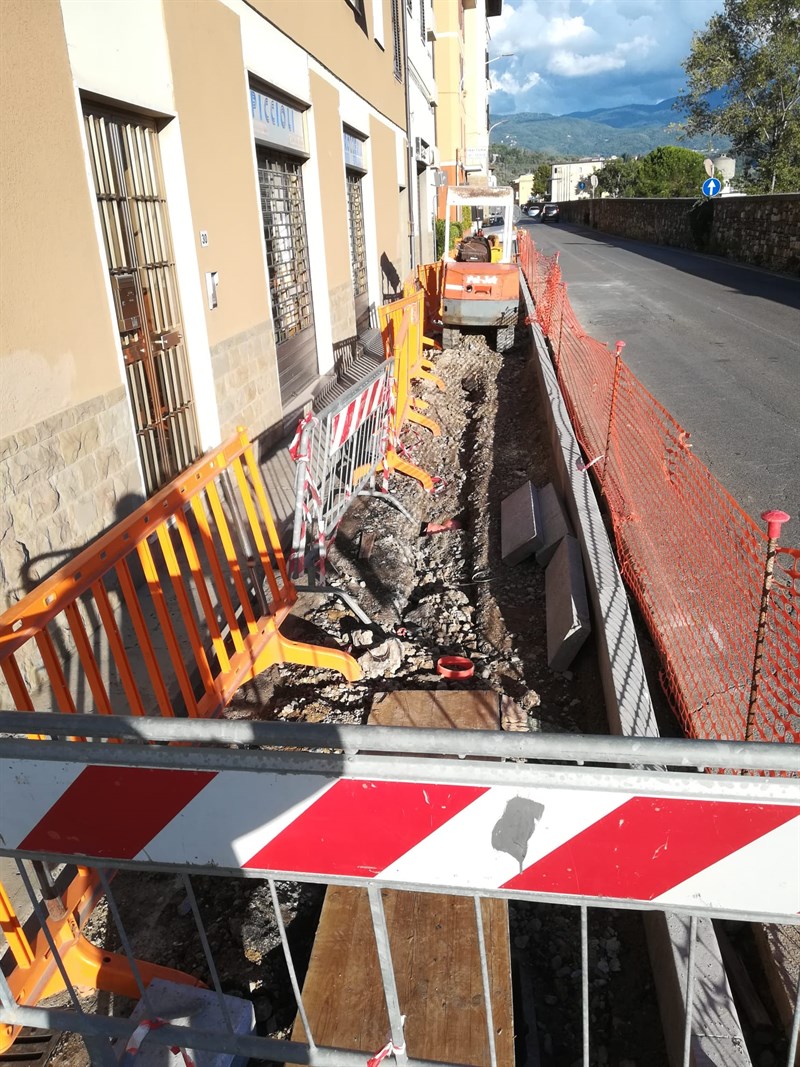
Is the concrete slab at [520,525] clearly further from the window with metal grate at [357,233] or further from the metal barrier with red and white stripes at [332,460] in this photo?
the window with metal grate at [357,233]

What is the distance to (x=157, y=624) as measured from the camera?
481 centimetres

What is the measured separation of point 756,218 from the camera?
23641 millimetres

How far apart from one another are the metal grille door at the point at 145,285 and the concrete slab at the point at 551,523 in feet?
10.1

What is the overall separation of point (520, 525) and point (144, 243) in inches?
146

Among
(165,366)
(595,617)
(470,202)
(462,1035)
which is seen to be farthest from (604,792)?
(470,202)

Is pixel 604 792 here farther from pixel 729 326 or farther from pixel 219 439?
pixel 729 326

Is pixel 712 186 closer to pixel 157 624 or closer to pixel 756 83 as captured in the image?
pixel 756 83

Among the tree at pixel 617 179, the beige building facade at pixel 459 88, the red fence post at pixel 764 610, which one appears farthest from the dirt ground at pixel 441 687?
the tree at pixel 617 179

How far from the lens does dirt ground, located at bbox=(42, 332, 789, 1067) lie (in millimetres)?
2783

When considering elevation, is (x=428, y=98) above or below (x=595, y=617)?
above

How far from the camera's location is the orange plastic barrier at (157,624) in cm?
273

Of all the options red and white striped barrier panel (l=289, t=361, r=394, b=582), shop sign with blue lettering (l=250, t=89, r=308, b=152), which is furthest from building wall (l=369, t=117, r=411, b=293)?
red and white striped barrier panel (l=289, t=361, r=394, b=582)

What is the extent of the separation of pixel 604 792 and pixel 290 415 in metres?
8.50

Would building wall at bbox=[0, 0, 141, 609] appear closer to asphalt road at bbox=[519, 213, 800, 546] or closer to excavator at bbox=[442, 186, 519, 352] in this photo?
asphalt road at bbox=[519, 213, 800, 546]
